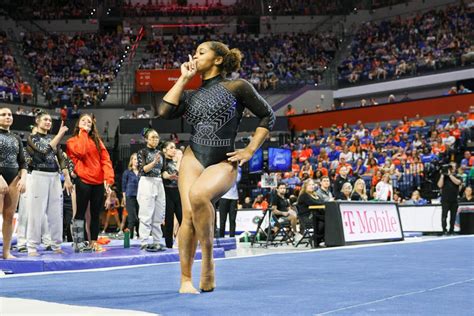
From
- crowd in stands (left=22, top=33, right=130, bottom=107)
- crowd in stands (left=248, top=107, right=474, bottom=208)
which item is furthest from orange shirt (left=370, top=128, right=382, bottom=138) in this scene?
crowd in stands (left=22, top=33, right=130, bottom=107)

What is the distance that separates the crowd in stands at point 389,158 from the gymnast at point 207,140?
10.7 meters

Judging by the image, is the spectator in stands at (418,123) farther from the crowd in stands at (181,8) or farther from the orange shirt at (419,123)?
the crowd in stands at (181,8)

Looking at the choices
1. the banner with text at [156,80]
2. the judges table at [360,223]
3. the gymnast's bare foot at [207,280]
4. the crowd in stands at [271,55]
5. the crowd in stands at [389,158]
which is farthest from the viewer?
the crowd in stands at [271,55]

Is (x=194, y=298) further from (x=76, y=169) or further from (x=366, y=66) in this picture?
(x=366, y=66)

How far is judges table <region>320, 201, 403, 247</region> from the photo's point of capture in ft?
41.3

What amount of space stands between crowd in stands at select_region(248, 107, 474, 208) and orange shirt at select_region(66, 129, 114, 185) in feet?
25.9

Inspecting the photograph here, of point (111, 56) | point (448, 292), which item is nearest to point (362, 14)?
point (111, 56)

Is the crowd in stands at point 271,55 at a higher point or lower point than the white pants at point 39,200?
higher

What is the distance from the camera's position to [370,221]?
1389 centimetres

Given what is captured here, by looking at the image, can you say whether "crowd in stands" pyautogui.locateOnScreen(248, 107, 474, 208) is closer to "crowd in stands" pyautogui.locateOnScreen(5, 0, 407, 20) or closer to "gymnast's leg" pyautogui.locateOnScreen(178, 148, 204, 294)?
"gymnast's leg" pyautogui.locateOnScreen(178, 148, 204, 294)

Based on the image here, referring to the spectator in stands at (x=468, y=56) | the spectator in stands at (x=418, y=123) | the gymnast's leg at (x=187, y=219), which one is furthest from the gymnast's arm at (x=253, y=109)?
the spectator in stands at (x=468, y=56)

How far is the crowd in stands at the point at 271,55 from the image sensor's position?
108ft

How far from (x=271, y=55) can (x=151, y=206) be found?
2612cm

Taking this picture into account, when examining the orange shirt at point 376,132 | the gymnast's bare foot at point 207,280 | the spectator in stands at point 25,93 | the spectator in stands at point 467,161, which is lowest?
the gymnast's bare foot at point 207,280
